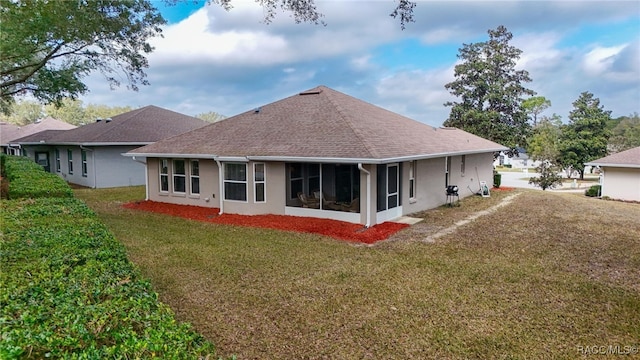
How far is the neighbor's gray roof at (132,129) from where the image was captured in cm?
2212

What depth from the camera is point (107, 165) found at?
22.0m

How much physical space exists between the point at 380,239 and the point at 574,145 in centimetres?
3776

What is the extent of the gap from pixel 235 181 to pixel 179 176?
339 centimetres

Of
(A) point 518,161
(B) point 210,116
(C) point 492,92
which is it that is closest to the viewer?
(C) point 492,92

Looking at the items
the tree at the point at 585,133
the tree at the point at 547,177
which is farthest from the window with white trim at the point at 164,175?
the tree at the point at 585,133

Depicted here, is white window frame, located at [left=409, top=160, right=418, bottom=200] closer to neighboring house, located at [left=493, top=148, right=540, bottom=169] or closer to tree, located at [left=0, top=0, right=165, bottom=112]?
tree, located at [left=0, top=0, right=165, bottom=112]

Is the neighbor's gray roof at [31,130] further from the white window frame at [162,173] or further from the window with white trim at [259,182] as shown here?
the window with white trim at [259,182]

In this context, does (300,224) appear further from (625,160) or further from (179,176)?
(625,160)

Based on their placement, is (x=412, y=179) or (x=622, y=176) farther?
(x=622, y=176)

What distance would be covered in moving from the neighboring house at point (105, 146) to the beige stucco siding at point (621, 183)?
26.9 metres

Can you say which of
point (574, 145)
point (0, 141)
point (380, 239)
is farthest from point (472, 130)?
point (0, 141)

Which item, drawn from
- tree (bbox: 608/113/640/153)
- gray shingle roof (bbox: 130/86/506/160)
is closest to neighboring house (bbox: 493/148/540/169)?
tree (bbox: 608/113/640/153)

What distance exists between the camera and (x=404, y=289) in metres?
6.60

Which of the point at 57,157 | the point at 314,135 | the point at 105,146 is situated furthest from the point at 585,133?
the point at 57,157
